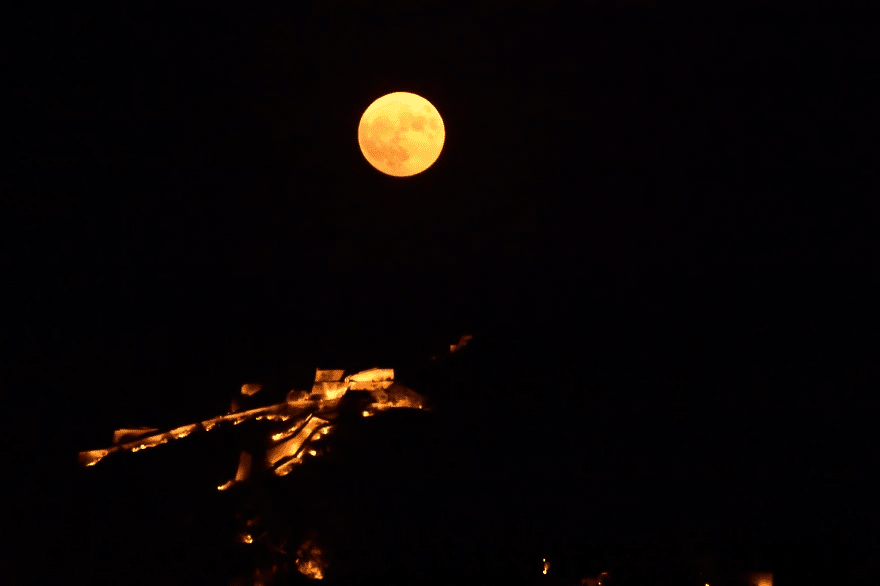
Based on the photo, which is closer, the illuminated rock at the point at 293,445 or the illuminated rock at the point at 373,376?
the illuminated rock at the point at 293,445

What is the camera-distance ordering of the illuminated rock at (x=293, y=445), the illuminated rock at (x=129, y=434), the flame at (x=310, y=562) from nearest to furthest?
the flame at (x=310, y=562)
the illuminated rock at (x=293, y=445)
the illuminated rock at (x=129, y=434)

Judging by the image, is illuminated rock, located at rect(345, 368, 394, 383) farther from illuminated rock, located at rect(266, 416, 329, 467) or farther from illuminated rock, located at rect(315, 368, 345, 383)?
illuminated rock, located at rect(266, 416, 329, 467)

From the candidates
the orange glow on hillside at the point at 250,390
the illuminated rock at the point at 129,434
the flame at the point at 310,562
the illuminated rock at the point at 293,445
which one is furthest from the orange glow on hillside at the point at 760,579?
the illuminated rock at the point at 129,434

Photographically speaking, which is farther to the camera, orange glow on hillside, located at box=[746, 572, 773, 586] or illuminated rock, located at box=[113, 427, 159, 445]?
illuminated rock, located at box=[113, 427, 159, 445]

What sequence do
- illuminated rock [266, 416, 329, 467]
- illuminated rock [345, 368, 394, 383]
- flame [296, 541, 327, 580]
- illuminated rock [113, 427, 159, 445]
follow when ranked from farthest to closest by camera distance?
illuminated rock [345, 368, 394, 383], illuminated rock [113, 427, 159, 445], illuminated rock [266, 416, 329, 467], flame [296, 541, 327, 580]

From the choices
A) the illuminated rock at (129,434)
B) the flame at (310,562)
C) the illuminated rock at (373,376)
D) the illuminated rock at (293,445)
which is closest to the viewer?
the flame at (310,562)

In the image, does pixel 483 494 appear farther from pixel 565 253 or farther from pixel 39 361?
pixel 39 361

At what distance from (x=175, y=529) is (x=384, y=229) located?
11.5 ft

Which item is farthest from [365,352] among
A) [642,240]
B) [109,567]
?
[642,240]

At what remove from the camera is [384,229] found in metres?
6.06

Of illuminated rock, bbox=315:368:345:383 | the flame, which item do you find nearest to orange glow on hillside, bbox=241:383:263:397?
illuminated rock, bbox=315:368:345:383

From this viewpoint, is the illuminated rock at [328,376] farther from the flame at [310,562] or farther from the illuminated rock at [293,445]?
the flame at [310,562]

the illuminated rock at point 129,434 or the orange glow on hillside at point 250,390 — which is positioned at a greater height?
the orange glow on hillside at point 250,390

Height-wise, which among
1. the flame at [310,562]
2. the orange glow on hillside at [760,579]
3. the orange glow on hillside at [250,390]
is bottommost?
the flame at [310,562]
